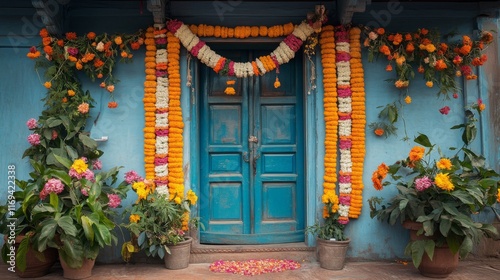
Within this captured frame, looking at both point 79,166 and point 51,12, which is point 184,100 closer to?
point 79,166

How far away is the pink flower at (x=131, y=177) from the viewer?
15.8ft

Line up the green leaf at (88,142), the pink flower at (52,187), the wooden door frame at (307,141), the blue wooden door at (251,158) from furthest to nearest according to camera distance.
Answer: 1. the blue wooden door at (251,158)
2. the wooden door frame at (307,141)
3. the green leaf at (88,142)
4. the pink flower at (52,187)

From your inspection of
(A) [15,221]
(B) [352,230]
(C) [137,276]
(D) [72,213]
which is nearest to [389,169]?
(B) [352,230]

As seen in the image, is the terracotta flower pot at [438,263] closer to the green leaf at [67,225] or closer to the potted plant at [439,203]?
the potted plant at [439,203]

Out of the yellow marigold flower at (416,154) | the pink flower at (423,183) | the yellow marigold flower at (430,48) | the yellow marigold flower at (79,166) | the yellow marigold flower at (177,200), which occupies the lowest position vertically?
the yellow marigold flower at (177,200)

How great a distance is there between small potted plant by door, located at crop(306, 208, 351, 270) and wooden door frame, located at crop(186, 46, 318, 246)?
0.18 metres

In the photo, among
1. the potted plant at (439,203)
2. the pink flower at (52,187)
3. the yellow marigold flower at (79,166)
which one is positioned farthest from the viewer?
the yellow marigold flower at (79,166)

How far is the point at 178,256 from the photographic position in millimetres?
4777

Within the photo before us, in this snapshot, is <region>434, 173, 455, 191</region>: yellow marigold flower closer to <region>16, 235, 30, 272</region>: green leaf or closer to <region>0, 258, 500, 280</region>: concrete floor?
<region>0, 258, 500, 280</region>: concrete floor

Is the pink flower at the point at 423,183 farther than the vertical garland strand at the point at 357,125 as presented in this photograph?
No

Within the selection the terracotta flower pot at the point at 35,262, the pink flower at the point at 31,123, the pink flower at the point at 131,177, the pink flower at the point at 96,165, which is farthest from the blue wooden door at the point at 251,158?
the pink flower at the point at 31,123

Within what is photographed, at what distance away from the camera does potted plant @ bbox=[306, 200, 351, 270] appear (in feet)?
15.9

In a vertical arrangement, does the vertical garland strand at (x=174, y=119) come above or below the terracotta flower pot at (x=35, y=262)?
above

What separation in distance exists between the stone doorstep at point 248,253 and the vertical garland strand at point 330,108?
27.9 inches
